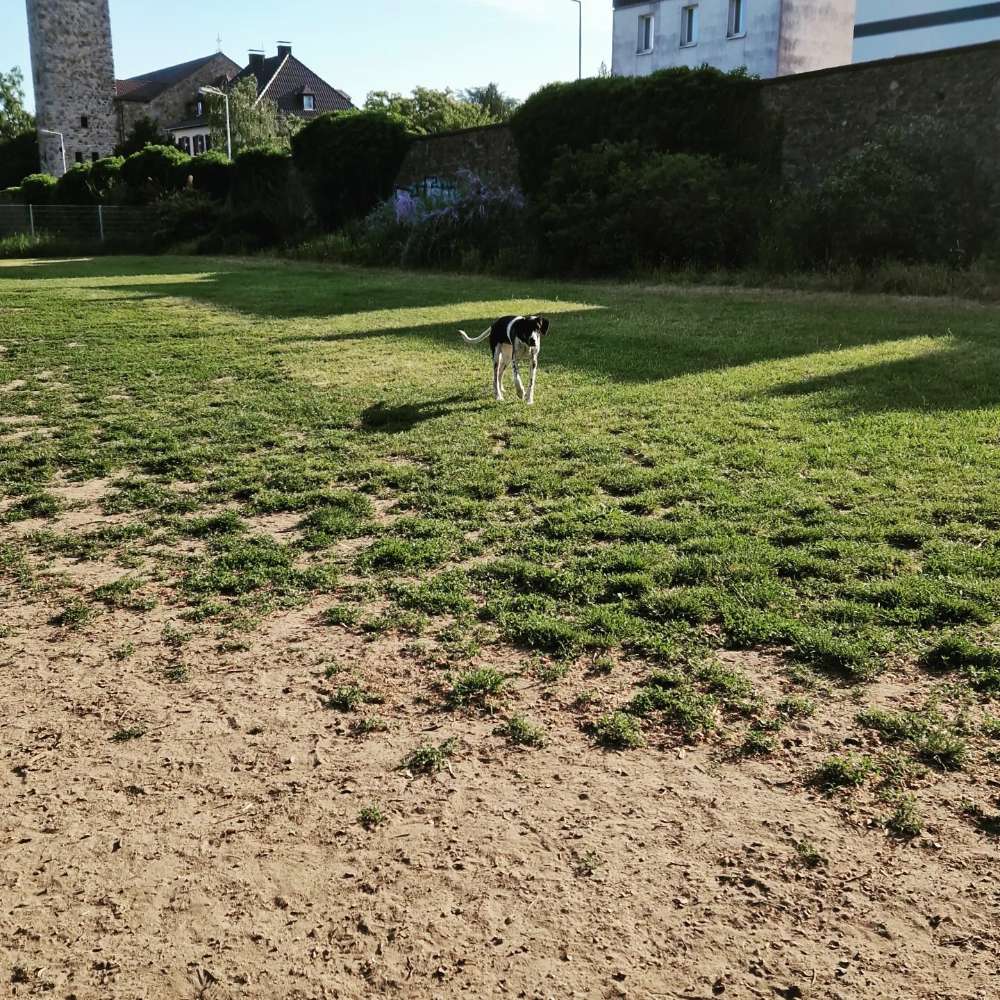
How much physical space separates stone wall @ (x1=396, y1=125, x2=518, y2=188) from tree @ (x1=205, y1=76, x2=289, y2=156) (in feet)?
88.2

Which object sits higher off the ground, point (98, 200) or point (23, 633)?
point (98, 200)

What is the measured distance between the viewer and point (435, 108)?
195 feet

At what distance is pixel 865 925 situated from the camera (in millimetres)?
1990

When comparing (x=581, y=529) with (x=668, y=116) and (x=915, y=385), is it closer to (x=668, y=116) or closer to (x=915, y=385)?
(x=915, y=385)

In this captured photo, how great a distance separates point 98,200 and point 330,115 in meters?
10.8

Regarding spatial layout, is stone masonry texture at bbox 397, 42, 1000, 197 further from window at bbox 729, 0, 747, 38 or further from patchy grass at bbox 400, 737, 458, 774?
window at bbox 729, 0, 747, 38

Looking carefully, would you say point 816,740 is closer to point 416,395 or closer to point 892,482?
point 892,482

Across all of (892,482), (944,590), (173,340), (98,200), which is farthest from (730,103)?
(98,200)

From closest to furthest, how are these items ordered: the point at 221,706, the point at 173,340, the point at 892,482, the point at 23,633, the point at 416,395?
the point at 221,706 < the point at 23,633 < the point at 892,482 < the point at 416,395 < the point at 173,340

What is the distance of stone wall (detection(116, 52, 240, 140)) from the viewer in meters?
57.5

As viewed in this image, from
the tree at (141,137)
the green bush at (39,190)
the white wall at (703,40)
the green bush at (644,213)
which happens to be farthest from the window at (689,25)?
the tree at (141,137)

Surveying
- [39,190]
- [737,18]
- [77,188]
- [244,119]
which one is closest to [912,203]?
[737,18]

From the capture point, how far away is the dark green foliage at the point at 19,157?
57719 millimetres

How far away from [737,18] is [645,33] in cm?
387
